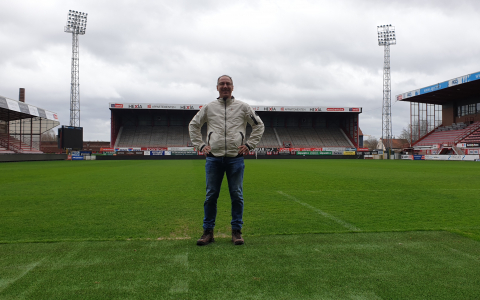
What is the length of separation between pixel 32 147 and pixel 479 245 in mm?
44743

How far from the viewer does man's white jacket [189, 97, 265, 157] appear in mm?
3402

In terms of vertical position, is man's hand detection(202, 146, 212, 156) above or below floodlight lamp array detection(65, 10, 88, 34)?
below

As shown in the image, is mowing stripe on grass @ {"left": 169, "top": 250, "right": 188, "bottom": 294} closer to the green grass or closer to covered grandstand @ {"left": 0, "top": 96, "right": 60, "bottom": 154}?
the green grass

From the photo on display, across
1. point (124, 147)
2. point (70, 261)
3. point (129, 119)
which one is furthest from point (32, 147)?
point (70, 261)

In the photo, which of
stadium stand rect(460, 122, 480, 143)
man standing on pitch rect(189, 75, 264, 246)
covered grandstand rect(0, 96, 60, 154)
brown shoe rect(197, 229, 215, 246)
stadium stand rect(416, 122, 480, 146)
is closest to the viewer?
brown shoe rect(197, 229, 215, 246)

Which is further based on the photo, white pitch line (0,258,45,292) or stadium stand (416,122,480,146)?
stadium stand (416,122,480,146)

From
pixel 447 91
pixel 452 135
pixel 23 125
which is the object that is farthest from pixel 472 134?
pixel 23 125

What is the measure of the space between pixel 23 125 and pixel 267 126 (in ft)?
117

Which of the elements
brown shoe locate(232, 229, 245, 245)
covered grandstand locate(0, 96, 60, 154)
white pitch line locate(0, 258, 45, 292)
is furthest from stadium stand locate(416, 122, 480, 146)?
covered grandstand locate(0, 96, 60, 154)

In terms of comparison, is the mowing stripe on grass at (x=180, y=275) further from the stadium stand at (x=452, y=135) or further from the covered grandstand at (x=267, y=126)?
the covered grandstand at (x=267, y=126)

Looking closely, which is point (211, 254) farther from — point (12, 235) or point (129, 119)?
point (129, 119)

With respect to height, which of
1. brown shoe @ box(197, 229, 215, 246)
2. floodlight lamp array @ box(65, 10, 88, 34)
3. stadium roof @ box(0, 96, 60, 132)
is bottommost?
brown shoe @ box(197, 229, 215, 246)

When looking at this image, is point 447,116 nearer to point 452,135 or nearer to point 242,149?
point 452,135

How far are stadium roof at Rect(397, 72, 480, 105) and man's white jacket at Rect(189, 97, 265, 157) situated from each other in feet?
131
